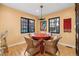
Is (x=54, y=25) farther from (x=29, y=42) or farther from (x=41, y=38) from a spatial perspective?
(x=29, y=42)

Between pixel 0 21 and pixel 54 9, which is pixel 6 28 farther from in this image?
pixel 54 9

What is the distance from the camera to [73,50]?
1.89 m

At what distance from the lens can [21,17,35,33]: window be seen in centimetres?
199

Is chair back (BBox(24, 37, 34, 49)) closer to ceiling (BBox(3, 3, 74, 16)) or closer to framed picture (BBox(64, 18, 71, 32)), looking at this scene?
ceiling (BBox(3, 3, 74, 16))

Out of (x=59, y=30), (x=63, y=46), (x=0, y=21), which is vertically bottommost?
Answer: (x=63, y=46)

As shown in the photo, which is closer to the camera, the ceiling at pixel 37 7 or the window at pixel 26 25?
the ceiling at pixel 37 7

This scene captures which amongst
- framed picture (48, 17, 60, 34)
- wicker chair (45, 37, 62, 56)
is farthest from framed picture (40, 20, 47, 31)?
wicker chair (45, 37, 62, 56)

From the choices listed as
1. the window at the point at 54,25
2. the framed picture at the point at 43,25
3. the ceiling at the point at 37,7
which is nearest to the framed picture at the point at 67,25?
the window at the point at 54,25

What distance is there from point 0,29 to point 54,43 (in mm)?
912

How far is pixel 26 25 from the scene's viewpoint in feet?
6.66

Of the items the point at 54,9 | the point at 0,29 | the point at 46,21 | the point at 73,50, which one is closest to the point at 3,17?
the point at 0,29

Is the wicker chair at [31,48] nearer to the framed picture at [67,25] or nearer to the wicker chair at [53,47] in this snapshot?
the wicker chair at [53,47]

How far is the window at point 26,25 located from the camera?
199 centimetres

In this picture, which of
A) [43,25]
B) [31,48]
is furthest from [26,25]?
[31,48]
